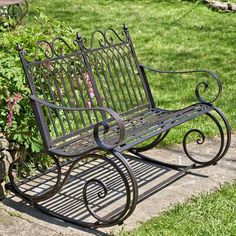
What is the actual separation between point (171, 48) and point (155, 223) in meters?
5.49

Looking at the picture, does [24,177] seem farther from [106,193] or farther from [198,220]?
[198,220]

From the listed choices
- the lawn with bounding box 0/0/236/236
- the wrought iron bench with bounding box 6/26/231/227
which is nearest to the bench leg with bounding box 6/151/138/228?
the wrought iron bench with bounding box 6/26/231/227

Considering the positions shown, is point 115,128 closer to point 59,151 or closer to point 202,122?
point 59,151

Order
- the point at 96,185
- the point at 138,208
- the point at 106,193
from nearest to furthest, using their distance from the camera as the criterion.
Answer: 1. the point at 106,193
2. the point at 138,208
3. the point at 96,185

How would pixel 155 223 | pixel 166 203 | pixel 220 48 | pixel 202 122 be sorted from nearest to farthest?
pixel 155 223
pixel 166 203
pixel 202 122
pixel 220 48

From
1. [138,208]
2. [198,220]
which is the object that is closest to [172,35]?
[138,208]

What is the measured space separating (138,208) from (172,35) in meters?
6.14

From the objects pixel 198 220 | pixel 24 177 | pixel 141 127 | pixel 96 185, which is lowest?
pixel 198 220

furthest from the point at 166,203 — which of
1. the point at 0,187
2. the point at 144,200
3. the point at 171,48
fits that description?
the point at 171,48

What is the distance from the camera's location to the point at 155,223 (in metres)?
3.78

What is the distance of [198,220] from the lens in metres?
3.81

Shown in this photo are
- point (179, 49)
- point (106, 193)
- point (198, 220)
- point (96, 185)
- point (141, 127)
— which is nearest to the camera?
point (106, 193)

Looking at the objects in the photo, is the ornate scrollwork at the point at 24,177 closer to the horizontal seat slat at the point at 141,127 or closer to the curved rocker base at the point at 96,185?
the curved rocker base at the point at 96,185

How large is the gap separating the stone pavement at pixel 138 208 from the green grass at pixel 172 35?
2.45 feet
